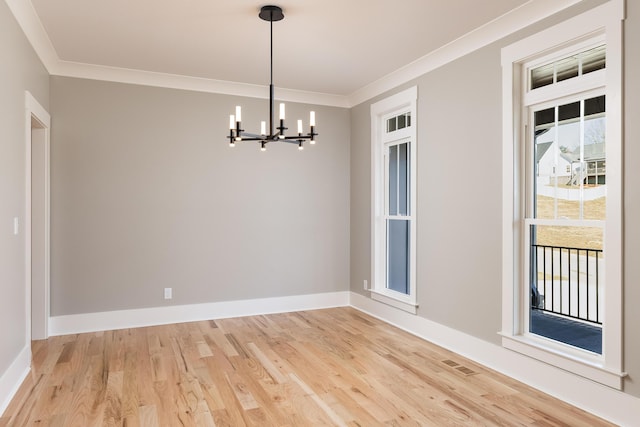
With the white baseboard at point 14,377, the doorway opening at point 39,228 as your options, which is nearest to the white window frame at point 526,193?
the white baseboard at point 14,377

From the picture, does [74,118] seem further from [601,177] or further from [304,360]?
[601,177]

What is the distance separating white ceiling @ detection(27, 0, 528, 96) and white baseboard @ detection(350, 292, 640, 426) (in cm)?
258

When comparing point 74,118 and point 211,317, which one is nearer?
point 74,118

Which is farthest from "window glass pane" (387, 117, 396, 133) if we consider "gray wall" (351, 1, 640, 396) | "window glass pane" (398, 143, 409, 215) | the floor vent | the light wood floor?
the floor vent

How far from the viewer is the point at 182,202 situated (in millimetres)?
4902

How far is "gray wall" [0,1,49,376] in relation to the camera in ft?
9.20

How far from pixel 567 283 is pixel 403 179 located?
193 cm

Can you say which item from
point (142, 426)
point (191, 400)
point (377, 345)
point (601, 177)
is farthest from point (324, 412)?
point (601, 177)

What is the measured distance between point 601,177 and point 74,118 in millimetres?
4701

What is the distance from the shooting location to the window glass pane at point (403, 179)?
16.1ft

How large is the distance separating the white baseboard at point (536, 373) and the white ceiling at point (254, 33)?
2578 mm

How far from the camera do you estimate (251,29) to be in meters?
3.56

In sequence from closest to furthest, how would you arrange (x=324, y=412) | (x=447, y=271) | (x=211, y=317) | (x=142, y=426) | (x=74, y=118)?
1. (x=142, y=426)
2. (x=324, y=412)
3. (x=447, y=271)
4. (x=74, y=118)
5. (x=211, y=317)

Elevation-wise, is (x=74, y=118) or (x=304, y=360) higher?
(x=74, y=118)
